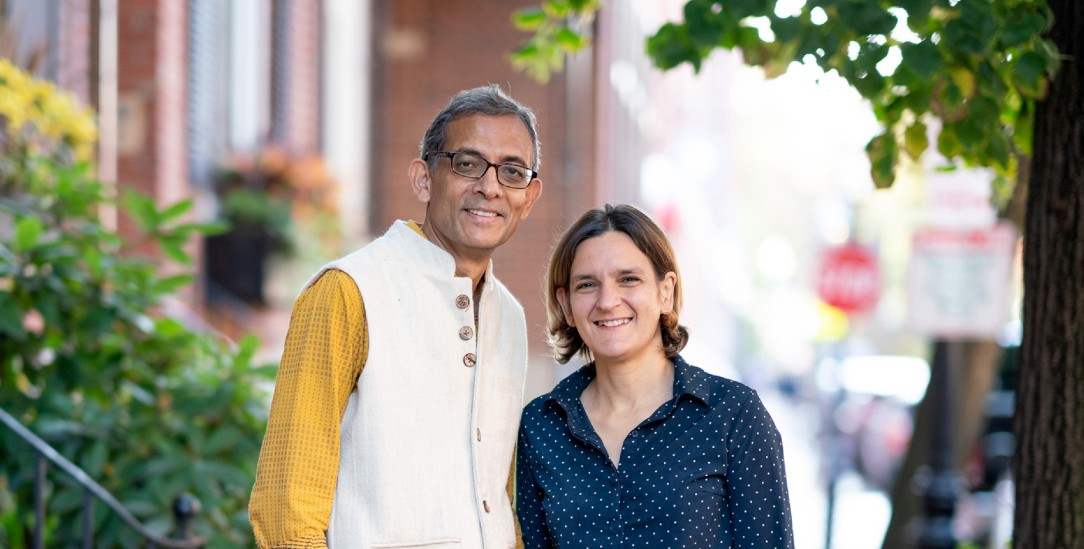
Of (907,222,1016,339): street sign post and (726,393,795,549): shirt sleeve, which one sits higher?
(907,222,1016,339): street sign post

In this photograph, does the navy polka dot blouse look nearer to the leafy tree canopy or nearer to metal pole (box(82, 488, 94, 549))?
the leafy tree canopy

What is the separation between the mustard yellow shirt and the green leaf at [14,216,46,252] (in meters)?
2.44

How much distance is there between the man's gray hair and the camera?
9.54ft

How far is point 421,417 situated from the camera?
9.20 ft

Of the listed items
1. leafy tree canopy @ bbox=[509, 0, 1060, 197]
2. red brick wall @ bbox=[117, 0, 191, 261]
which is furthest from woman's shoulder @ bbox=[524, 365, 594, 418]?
red brick wall @ bbox=[117, 0, 191, 261]

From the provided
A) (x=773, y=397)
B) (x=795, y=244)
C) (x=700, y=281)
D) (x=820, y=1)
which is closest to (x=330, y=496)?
(x=820, y=1)

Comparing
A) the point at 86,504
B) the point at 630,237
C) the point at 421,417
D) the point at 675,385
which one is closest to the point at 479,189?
the point at 630,237

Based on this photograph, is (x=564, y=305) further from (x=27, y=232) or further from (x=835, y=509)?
(x=835, y=509)

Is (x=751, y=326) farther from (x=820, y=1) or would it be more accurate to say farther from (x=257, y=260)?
(x=820, y=1)

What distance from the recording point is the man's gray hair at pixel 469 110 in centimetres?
291

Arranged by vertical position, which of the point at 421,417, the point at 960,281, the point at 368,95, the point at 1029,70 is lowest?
the point at 421,417

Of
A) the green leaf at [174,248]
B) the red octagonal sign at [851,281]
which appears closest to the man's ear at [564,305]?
the green leaf at [174,248]

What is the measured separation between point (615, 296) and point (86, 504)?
7.55 feet

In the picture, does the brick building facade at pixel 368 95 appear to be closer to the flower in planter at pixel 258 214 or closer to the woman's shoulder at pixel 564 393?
the flower in planter at pixel 258 214
